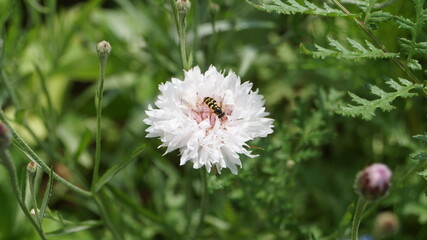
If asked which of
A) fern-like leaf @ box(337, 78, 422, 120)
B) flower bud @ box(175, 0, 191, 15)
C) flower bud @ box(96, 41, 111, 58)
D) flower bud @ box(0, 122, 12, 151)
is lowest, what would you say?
fern-like leaf @ box(337, 78, 422, 120)

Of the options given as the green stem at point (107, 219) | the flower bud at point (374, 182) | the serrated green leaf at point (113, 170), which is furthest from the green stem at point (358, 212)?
the green stem at point (107, 219)

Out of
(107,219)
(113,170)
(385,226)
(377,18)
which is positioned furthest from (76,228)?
(377,18)

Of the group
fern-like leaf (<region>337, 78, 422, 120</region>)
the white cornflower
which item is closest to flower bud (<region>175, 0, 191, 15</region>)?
the white cornflower

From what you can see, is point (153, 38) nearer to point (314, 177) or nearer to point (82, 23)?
point (82, 23)

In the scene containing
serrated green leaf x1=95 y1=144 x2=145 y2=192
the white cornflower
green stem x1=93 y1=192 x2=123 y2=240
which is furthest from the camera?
green stem x1=93 y1=192 x2=123 y2=240

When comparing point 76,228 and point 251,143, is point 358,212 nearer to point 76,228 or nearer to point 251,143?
point 251,143

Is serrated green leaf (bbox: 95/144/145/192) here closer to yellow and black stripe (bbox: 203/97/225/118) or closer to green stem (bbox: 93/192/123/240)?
green stem (bbox: 93/192/123/240)

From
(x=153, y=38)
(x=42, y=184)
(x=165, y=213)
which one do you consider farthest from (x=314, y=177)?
(x=42, y=184)
